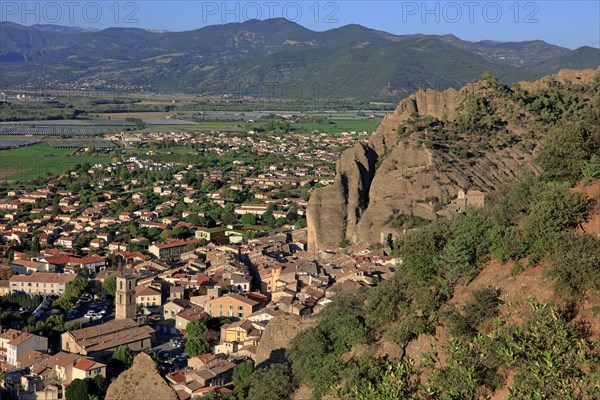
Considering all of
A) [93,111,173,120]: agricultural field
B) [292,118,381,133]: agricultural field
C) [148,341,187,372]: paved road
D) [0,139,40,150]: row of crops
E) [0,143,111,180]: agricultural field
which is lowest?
[148,341,187,372]: paved road

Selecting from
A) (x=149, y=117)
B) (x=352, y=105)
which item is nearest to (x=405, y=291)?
(x=149, y=117)

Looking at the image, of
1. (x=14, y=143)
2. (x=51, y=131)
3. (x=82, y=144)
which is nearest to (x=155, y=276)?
(x=82, y=144)

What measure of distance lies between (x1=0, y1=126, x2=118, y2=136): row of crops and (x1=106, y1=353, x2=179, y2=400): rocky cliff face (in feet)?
298

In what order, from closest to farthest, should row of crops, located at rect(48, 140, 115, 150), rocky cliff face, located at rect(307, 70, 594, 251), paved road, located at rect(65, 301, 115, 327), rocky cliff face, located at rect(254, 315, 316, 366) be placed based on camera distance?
rocky cliff face, located at rect(254, 315, 316, 366) < paved road, located at rect(65, 301, 115, 327) < rocky cliff face, located at rect(307, 70, 594, 251) < row of crops, located at rect(48, 140, 115, 150)

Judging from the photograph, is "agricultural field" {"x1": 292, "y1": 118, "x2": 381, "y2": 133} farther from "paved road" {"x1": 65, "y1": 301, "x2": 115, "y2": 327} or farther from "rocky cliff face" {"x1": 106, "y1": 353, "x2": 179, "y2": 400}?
"rocky cliff face" {"x1": 106, "y1": 353, "x2": 179, "y2": 400}

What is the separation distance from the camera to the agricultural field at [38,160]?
242 feet

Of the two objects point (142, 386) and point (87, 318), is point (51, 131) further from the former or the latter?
point (142, 386)

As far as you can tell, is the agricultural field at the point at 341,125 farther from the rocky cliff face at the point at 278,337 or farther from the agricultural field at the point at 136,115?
the rocky cliff face at the point at 278,337

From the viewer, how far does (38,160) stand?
8181 centimetres

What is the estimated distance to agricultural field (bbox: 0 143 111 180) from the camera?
73688mm

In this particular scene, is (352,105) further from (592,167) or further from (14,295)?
(592,167)

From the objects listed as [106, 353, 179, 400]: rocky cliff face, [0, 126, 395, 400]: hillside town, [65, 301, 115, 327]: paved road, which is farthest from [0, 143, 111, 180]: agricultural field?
[106, 353, 179, 400]: rocky cliff face

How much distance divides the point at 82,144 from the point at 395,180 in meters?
65.6

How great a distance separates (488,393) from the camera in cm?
1166
